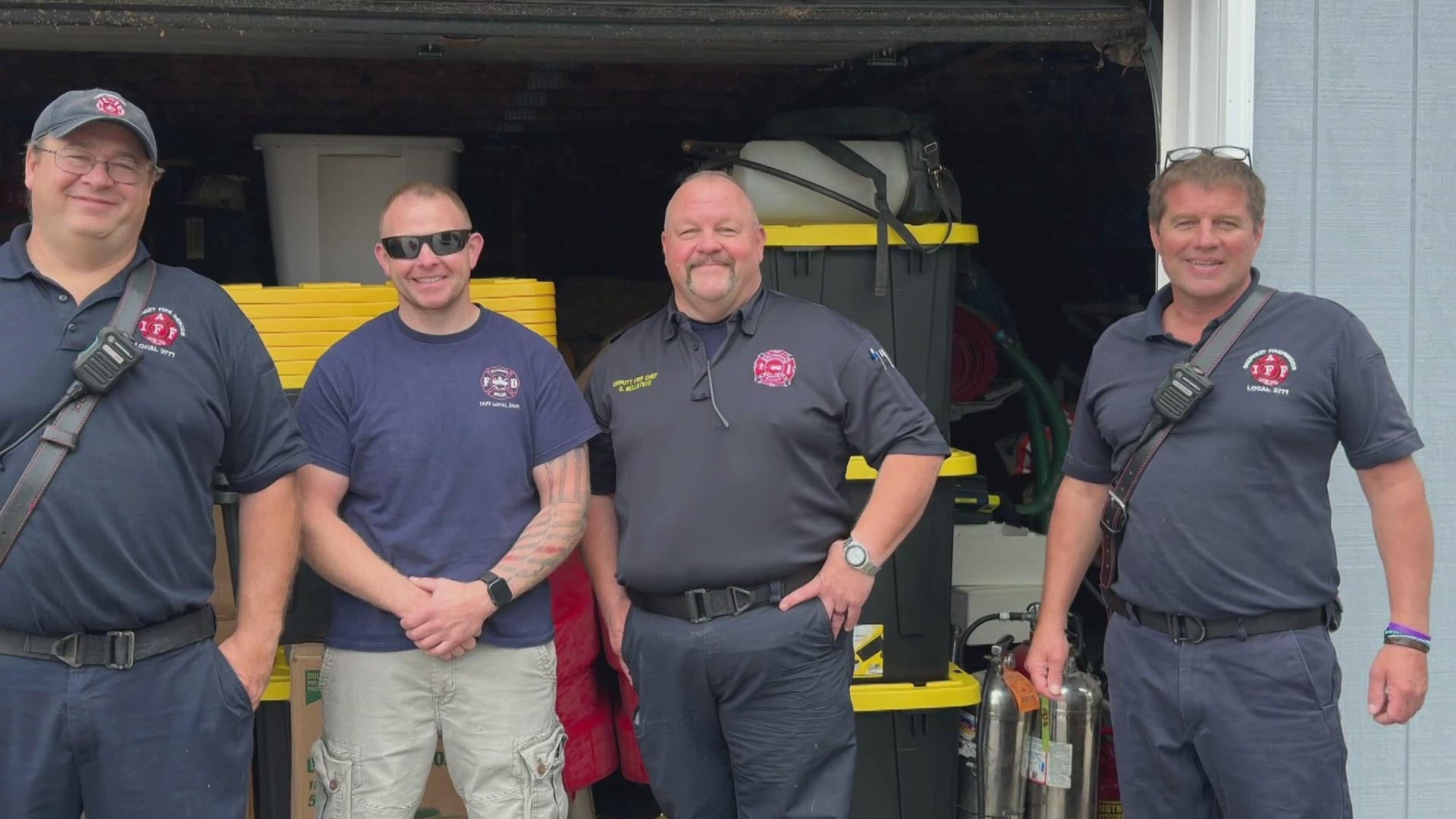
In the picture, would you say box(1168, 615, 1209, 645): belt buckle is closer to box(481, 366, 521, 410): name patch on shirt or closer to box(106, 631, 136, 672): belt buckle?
box(481, 366, 521, 410): name patch on shirt

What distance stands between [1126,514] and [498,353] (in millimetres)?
1377

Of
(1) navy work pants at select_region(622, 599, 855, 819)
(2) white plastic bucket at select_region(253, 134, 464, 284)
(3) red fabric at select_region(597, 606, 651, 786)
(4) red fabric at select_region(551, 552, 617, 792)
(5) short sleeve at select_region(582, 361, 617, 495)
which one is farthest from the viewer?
(2) white plastic bucket at select_region(253, 134, 464, 284)

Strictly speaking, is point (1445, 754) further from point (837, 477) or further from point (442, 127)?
point (442, 127)

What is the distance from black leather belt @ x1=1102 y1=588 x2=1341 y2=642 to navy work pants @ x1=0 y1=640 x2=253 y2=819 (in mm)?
1745

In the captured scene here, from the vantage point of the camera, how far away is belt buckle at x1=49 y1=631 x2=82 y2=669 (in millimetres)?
2275

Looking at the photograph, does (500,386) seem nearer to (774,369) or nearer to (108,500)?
(774,369)

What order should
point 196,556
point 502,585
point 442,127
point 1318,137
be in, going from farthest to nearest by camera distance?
point 442,127 < point 1318,137 < point 502,585 < point 196,556

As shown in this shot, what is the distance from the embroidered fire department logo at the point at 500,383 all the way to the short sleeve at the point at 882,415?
716 millimetres

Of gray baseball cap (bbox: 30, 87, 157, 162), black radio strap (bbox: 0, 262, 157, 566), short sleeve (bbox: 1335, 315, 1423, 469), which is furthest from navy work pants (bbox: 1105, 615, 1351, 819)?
gray baseball cap (bbox: 30, 87, 157, 162)

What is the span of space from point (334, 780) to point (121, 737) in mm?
690

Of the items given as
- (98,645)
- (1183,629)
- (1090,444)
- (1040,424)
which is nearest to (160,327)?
(98,645)

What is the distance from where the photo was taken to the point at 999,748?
373cm

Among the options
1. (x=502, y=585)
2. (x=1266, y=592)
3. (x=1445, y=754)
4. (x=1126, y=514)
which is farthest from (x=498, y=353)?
(x=1445, y=754)

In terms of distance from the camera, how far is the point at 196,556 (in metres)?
2.43
